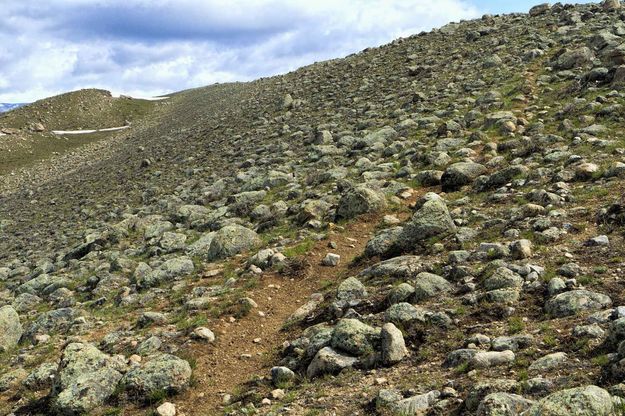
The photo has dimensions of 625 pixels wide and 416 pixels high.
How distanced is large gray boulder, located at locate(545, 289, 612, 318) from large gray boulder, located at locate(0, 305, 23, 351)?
13642mm

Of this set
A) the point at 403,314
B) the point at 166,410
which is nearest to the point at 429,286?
the point at 403,314

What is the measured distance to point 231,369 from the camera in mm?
10930

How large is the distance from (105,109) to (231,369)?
108m

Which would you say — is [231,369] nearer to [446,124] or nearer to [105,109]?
[446,124]

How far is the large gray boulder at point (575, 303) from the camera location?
28.9 ft

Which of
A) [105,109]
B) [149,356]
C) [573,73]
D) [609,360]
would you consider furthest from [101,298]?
[105,109]

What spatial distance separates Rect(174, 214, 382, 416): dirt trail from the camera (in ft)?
33.4

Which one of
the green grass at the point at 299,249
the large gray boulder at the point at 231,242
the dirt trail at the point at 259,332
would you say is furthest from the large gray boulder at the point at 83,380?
the large gray boulder at the point at 231,242

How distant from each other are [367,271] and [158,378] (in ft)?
18.4

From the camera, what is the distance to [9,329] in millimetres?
14469

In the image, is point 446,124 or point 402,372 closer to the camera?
point 402,372

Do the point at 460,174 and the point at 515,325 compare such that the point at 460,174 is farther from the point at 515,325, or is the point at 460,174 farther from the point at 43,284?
the point at 43,284

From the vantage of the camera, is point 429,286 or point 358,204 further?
point 358,204

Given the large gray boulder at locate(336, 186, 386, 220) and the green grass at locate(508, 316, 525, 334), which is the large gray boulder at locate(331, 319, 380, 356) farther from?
the large gray boulder at locate(336, 186, 386, 220)
